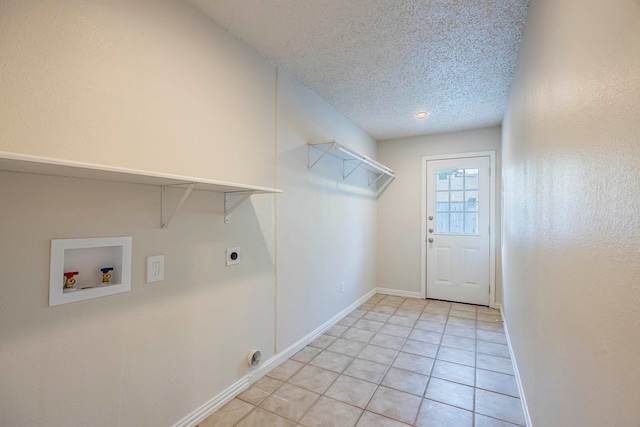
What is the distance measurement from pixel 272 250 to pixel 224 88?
3.96 ft

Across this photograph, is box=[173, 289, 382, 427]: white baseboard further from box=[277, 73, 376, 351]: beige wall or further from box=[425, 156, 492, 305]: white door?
box=[425, 156, 492, 305]: white door

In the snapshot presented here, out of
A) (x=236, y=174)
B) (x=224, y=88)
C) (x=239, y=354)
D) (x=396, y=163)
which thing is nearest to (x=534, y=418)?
(x=239, y=354)

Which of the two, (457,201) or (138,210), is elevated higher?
(457,201)

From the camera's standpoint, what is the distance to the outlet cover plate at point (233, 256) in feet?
6.37

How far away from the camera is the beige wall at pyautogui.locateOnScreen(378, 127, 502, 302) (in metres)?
4.33

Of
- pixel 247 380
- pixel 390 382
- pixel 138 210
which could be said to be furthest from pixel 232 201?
pixel 390 382

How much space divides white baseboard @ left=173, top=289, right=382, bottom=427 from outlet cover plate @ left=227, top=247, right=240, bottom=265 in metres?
0.81

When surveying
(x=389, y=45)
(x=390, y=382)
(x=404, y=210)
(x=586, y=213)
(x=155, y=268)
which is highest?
(x=389, y=45)

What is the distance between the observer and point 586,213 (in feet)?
2.71

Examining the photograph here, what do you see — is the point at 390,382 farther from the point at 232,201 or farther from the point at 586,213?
the point at 586,213

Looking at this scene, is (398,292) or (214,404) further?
(398,292)

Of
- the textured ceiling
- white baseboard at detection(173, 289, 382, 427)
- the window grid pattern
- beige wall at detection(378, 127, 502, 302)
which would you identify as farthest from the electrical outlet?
the window grid pattern

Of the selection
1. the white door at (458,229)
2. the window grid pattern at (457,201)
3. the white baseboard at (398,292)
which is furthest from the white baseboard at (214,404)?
the window grid pattern at (457,201)

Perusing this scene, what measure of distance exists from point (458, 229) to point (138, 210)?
3941 millimetres
